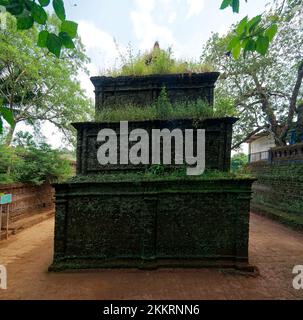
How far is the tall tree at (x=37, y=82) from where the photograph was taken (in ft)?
32.8

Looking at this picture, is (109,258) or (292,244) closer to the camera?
(109,258)

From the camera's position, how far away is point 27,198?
10117mm

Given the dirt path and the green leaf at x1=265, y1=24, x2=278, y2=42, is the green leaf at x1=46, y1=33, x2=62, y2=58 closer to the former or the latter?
the green leaf at x1=265, y1=24, x2=278, y2=42

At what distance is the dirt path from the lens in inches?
153

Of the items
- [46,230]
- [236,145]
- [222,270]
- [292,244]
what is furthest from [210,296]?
[236,145]

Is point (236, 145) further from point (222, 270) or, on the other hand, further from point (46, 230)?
point (46, 230)

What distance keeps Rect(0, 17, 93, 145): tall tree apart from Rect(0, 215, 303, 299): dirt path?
754 cm

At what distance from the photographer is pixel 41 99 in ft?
43.1

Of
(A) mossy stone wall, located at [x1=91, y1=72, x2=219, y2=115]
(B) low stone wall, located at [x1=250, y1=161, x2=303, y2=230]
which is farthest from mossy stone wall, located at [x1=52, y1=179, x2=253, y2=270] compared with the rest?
(B) low stone wall, located at [x1=250, y1=161, x2=303, y2=230]

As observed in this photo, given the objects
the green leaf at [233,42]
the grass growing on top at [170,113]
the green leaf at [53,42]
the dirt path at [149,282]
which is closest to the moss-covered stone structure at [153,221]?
the dirt path at [149,282]

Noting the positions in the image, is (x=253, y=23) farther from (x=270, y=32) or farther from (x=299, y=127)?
(x=299, y=127)

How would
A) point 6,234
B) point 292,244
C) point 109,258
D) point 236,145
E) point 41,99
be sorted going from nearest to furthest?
point 109,258
point 292,244
point 6,234
point 41,99
point 236,145

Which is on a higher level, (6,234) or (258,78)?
(258,78)
